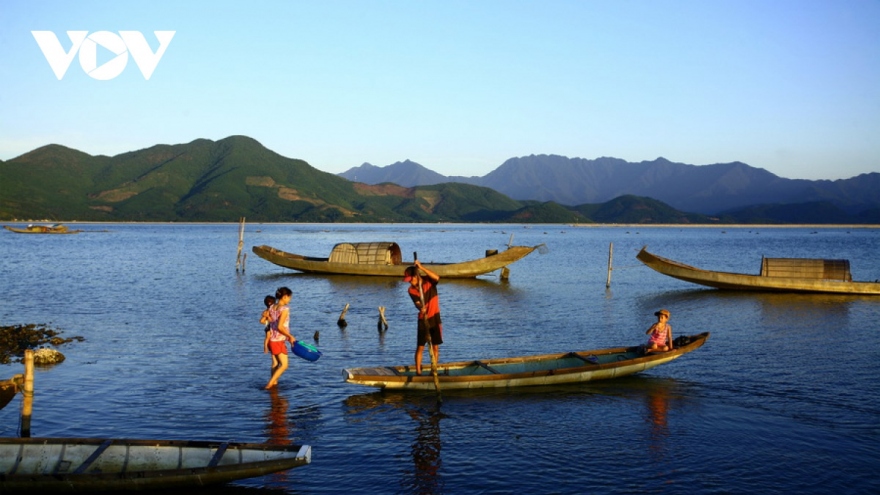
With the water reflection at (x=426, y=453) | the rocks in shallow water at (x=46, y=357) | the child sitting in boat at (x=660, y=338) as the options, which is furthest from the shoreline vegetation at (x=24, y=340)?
the child sitting in boat at (x=660, y=338)

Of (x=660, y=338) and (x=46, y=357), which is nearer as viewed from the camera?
(x=660, y=338)

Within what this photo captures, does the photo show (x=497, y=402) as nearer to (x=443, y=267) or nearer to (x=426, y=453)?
(x=426, y=453)

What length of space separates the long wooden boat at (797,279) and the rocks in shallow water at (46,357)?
28458 millimetres

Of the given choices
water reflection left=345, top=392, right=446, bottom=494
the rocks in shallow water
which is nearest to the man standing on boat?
water reflection left=345, top=392, right=446, bottom=494

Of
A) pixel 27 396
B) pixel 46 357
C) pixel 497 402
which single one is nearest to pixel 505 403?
pixel 497 402

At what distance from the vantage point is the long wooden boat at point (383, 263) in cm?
4438

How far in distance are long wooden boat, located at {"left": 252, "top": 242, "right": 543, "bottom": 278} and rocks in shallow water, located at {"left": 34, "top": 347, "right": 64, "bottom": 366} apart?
2639cm

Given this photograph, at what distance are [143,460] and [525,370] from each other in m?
9.63

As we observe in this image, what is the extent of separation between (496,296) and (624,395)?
2152 cm

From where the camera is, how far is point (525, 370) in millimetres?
17156

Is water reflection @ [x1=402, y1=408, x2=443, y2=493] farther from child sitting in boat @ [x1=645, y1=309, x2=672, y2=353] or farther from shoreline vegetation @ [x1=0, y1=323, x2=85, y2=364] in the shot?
shoreline vegetation @ [x1=0, y1=323, x2=85, y2=364]

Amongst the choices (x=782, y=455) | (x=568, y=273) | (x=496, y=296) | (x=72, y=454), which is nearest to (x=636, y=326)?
(x=496, y=296)

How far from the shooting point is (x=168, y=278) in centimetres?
4719

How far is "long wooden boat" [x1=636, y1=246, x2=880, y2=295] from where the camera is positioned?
36.6m
